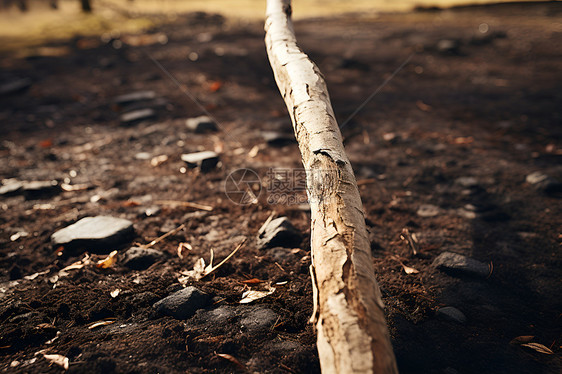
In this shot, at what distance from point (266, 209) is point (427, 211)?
1099mm

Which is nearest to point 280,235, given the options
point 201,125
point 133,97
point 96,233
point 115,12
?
point 96,233

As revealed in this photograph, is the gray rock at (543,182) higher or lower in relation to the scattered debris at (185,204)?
higher

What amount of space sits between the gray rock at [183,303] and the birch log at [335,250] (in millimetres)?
611

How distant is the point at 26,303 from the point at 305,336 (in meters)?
1.32

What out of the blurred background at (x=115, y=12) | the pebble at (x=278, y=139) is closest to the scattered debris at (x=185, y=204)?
the pebble at (x=278, y=139)

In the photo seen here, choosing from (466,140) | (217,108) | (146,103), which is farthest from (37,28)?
(466,140)

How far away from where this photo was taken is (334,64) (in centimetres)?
568

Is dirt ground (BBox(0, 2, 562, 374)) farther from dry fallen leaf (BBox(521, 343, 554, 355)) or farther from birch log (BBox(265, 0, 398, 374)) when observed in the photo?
birch log (BBox(265, 0, 398, 374))

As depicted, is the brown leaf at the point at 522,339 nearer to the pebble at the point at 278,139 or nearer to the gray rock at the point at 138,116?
the pebble at the point at 278,139

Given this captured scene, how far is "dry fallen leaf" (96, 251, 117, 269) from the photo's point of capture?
1925 millimetres

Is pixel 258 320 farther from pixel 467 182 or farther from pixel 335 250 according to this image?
pixel 467 182

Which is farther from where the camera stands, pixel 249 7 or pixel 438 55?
pixel 249 7

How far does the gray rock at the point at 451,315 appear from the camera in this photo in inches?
62.0

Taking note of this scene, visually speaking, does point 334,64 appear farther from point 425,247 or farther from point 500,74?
point 425,247
